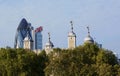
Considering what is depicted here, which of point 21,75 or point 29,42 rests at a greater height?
point 29,42

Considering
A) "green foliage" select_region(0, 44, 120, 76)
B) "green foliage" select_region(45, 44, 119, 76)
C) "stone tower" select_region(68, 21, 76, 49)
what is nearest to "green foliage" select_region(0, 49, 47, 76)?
"green foliage" select_region(0, 44, 120, 76)

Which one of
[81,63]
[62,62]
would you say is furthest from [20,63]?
Result: [81,63]

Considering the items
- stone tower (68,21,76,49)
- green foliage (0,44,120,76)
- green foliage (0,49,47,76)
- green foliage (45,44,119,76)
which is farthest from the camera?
stone tower (68,21,76,49)

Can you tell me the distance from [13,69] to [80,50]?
1099 cm

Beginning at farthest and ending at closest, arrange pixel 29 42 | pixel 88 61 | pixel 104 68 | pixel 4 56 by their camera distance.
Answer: pixel 29 42 → pixel 4 56 → pixel 88 61 → pixel 104 68

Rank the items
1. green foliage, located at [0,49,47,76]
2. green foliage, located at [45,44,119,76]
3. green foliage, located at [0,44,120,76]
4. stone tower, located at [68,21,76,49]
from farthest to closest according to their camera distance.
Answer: stone tower, located at [68,21,76,49] < green foliage, located at [0,49,47,76] < green foliage, located at [0,44,120,76] < green foliage, located at [45,44,119,76]

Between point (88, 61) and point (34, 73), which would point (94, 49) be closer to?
point (88, 61)

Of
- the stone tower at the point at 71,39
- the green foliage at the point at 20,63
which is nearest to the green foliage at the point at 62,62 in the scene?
the green foliage at the point at 20,63

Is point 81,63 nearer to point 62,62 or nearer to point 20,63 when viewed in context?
point 62,62

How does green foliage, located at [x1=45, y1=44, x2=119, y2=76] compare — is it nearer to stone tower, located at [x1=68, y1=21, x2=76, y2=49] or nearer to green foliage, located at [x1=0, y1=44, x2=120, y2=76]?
green foliage, located at [x1=0, y1=44, x2=120, y2=76]

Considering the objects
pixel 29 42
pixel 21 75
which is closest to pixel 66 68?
pixel 21 75

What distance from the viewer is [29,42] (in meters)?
128

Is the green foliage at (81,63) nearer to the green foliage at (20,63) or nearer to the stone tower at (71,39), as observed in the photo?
the green foliage at (20,63)

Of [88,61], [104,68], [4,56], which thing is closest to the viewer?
[104,68]
